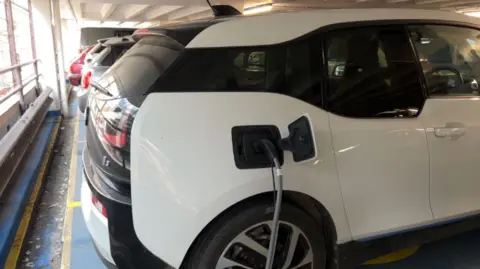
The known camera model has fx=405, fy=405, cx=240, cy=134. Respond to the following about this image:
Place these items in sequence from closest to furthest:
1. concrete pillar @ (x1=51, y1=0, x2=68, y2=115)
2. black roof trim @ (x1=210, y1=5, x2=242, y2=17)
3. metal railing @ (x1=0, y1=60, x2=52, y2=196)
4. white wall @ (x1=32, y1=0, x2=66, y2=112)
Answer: black roof trim @ (x1=210, y1=5, x2=242, y2=17) < metal railing @ (x1=0, y1=60, x2=52, y2=196) < white wall @ (x1=32, y1=0, x2=66, y2=112) < concrete pillar @ (x1=51, y1=0, x2=68, y2=115)

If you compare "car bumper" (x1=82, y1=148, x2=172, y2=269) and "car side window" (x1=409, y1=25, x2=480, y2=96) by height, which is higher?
"car side window" (x1=409, y1=25, x2=480, y2=96)

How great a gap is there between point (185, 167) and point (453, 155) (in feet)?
5.22

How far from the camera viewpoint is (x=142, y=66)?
2.02m

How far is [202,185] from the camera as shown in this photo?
5.94 ft

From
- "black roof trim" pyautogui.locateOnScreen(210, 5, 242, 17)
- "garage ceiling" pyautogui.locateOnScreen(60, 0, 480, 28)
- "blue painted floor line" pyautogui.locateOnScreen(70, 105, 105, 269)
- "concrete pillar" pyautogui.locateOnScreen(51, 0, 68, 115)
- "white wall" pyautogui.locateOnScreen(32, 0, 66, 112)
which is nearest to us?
"black roof trim" pyautogui.locateOnScreen(210, 5, 242, 17)

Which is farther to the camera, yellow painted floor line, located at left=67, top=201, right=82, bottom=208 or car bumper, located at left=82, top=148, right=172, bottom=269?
yellow painted floor line, located at left=67, top=201, right=82, bottom=208

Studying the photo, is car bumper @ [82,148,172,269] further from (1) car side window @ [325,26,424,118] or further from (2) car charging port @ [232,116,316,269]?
(1) car side window @ [325,26,424,118]

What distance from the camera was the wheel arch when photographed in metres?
1.90

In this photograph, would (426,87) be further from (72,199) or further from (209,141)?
(72,199)

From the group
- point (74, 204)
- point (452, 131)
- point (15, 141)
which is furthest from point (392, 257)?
point (15, 141)

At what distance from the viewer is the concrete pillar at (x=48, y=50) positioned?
327 inches

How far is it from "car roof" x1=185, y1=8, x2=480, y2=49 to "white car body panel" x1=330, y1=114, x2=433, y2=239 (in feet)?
1.65

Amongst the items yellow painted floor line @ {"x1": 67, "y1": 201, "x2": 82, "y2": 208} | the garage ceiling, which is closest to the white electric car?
yellow painted floor line @ {"x1": 67, "y1": 201, "x2": 82, "y2": 208}

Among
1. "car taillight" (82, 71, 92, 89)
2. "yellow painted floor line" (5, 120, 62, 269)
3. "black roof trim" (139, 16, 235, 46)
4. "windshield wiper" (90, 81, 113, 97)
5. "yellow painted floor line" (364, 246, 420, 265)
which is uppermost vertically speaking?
"black roof trim" (139, 16, 235, 46)
